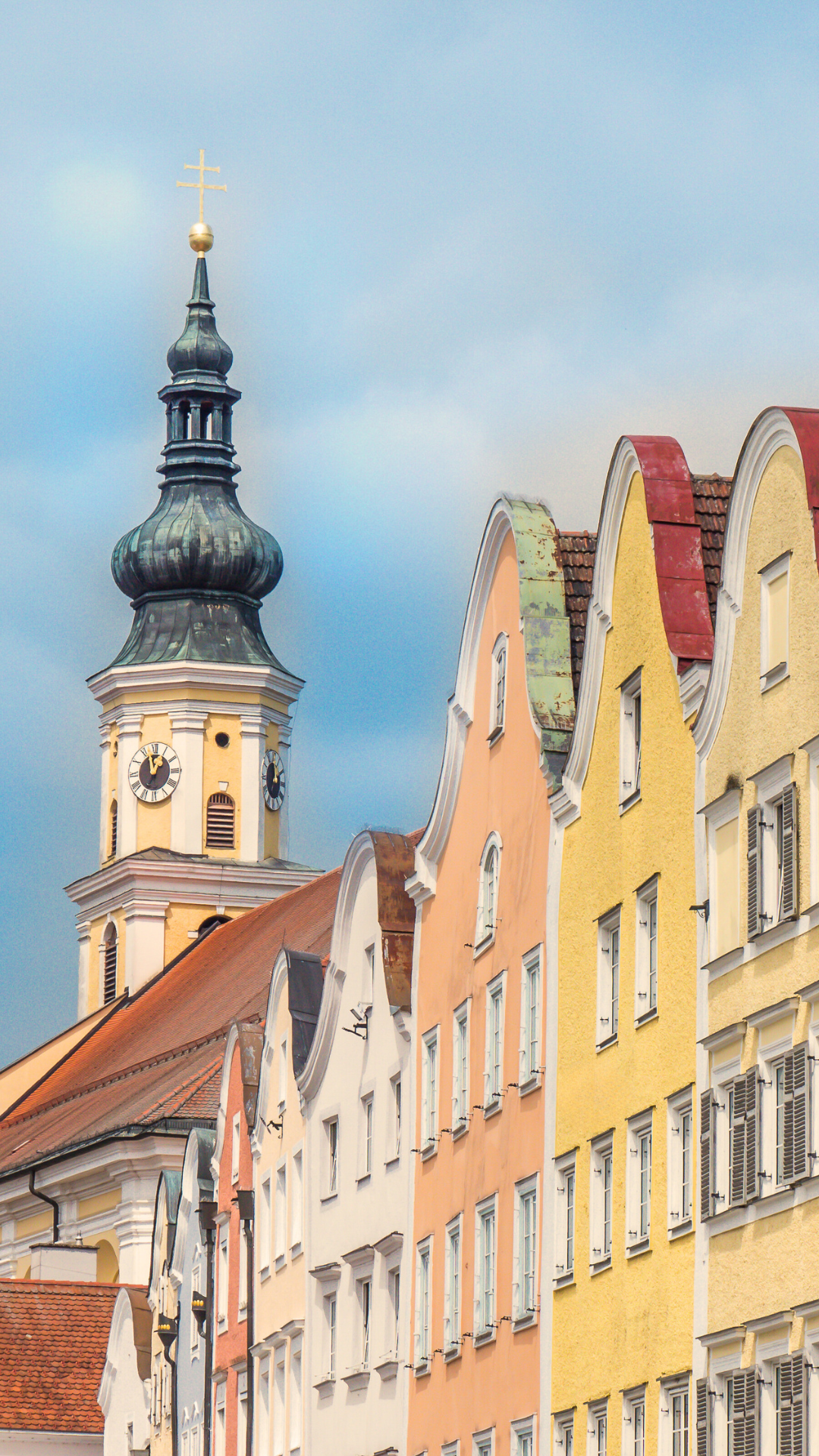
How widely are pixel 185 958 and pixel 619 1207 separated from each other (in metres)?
52.3

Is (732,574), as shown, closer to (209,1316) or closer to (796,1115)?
(796,1115)

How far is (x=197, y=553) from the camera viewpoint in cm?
8356

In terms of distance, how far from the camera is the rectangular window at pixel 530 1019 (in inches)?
1195

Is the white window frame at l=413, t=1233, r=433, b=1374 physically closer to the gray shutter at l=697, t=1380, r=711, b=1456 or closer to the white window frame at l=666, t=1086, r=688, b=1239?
the white window frame at l=666, t=1086, r=688, b=1239

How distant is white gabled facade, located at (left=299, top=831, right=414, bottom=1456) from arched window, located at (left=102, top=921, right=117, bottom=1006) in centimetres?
4229

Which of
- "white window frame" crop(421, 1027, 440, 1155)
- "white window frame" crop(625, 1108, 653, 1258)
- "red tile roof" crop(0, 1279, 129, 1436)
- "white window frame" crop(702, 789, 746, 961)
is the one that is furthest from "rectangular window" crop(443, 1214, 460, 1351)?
"red tile roof" crop(0, 1279, 129, 1436)

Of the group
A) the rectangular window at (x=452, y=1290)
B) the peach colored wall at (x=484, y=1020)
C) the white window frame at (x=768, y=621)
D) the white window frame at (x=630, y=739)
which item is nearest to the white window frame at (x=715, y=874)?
the white window frame at (x=768, y=621)

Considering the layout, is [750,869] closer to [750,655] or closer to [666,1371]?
[750,655]

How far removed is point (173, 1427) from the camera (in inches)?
1834

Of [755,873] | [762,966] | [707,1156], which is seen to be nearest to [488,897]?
[707,1156]

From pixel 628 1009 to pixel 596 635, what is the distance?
3.94 m

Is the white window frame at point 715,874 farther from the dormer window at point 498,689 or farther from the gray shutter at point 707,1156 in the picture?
the dormer window at point 498,689

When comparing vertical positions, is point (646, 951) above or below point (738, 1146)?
above

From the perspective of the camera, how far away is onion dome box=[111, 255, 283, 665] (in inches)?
3270
